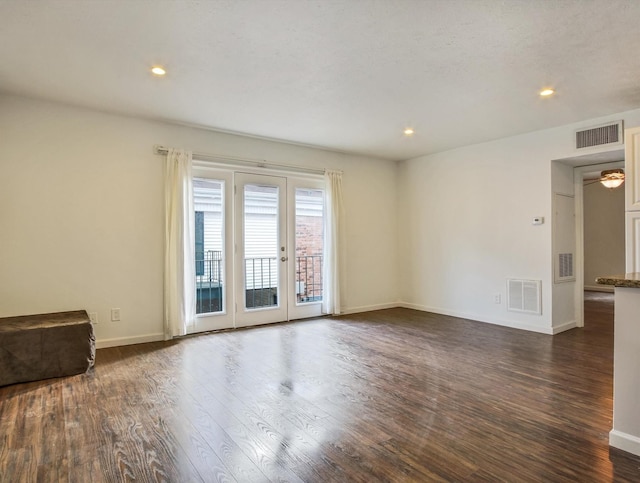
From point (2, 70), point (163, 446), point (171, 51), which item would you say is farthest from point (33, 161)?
point (163, 446)

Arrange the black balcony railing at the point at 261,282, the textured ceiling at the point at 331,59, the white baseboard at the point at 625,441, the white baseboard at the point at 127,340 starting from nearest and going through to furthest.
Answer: the white baseboard at the point at 625,441, the textured ceiling at the point at 331,59, the white baseboard at the point at 127,340, the black balcony railing at the point at 261,282

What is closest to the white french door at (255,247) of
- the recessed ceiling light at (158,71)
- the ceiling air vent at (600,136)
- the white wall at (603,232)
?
the recessed ceiling light at (158,71)

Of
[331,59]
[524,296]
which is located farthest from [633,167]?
[331,59]

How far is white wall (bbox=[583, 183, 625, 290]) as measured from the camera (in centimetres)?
869

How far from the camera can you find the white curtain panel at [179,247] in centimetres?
443

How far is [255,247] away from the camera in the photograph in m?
5.22

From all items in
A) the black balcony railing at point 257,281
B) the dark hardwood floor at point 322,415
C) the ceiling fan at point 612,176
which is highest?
the ceiling fan at point 612,176

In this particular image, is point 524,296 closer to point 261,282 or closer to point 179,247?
point 261,282

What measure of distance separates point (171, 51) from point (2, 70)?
1.60 metres

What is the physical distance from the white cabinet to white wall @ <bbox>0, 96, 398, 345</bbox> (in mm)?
4387

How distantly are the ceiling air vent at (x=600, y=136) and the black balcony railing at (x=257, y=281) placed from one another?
12.4 ft

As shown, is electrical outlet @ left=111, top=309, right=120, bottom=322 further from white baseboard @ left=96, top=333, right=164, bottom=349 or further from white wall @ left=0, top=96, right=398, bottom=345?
white baseboard @ left=96, top=333, right=164, bottom=349

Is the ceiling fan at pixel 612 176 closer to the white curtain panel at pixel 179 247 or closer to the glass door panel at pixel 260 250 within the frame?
the glass door panel at pixel 260 250

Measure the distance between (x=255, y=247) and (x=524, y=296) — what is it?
12.3 ft
